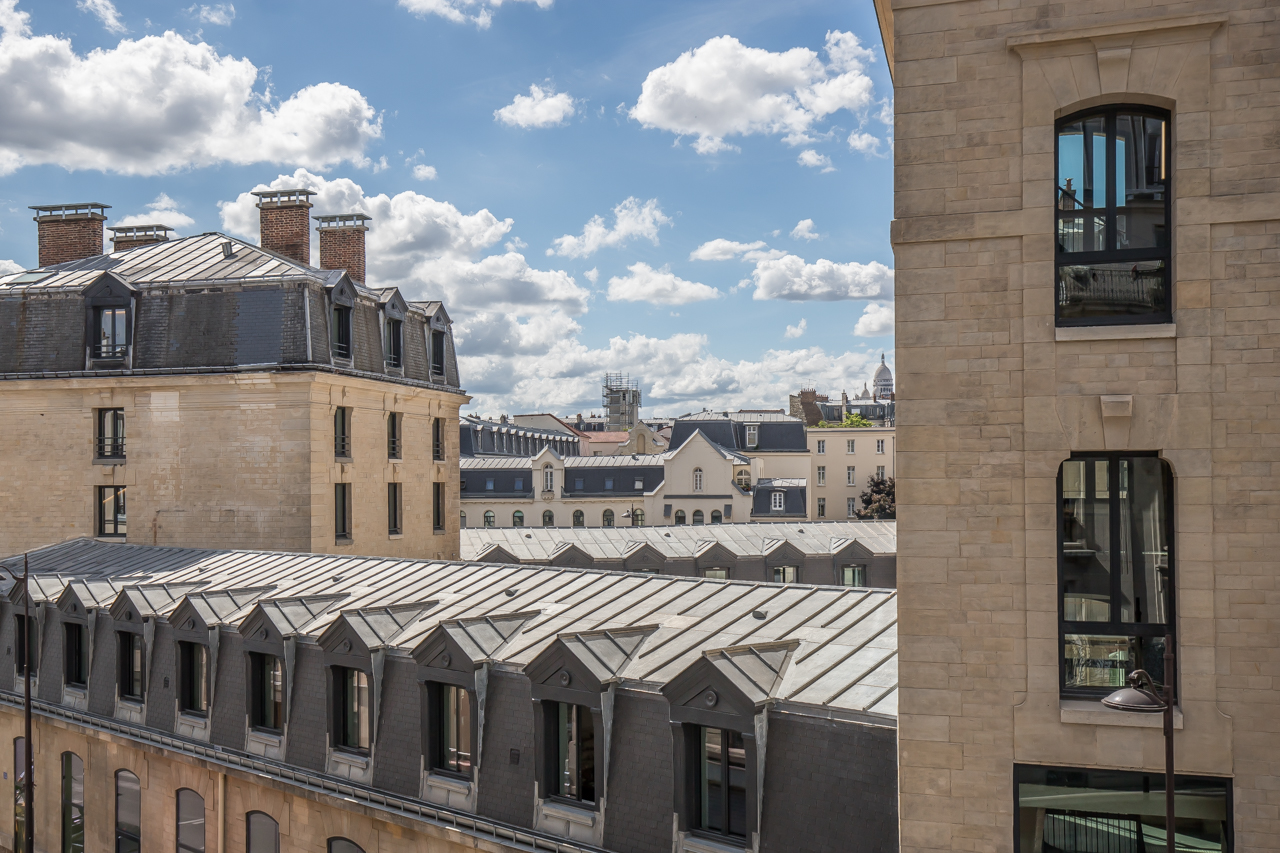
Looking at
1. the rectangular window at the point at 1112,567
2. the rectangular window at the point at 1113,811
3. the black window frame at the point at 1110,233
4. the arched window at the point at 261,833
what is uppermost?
the black window frame at the point at 1110,233

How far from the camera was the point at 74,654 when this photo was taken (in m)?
24.8

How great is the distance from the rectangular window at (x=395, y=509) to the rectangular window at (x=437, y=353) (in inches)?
236

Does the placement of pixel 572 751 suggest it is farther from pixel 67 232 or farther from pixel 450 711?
pixel 67 232

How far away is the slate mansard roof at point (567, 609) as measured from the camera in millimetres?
14447

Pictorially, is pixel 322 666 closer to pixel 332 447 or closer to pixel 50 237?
pixel 332 447

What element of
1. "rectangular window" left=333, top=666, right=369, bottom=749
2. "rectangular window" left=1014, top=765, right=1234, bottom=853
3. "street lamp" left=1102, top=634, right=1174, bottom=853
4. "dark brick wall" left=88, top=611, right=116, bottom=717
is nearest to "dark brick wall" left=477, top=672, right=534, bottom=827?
"rectangular window" left=333, top=666, right=369, bottom=749

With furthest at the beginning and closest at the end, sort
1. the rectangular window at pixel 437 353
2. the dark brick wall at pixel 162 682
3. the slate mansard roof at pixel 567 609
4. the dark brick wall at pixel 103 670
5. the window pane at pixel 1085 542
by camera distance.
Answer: the rectangular window at pixel 437 353
the dark brick wall at pixel 103 670
the dark brick wall at pixel 162 682
the slate mansard roof at pixel 567 609
the window pane at pixel 1085 542

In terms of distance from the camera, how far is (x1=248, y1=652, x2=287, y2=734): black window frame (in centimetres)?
2017

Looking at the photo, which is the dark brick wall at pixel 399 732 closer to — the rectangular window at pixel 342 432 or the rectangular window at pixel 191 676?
the rectangular window at pixel 191 676

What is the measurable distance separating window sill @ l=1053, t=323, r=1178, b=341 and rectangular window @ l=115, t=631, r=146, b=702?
72.3 feet

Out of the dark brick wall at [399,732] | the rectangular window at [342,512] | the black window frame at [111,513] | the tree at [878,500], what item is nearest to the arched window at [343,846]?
the dark brick wall at [399,732]

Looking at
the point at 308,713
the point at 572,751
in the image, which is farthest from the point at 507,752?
the point at 308,713

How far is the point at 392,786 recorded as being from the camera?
17625mm

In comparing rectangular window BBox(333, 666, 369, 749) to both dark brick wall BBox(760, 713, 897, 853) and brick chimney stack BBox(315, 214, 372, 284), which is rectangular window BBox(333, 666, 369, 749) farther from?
brick chimney stack BBox(315, 214, 372, 284)
